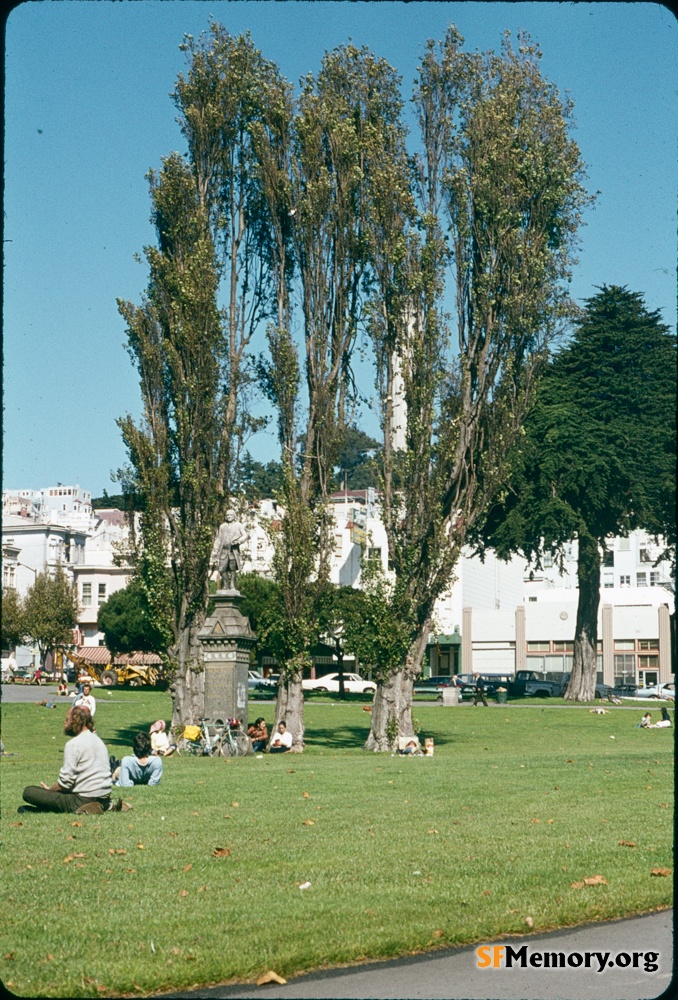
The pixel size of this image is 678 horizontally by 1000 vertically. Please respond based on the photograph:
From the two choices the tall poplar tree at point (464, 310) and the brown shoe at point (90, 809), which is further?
the tall poplar tree at point (464, 310)

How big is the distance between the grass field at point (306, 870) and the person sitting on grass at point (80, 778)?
28cm

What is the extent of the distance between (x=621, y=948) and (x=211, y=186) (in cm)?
3025

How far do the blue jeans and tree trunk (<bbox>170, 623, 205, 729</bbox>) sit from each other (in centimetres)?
1596

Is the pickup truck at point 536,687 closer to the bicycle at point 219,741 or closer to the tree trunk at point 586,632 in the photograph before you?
the tree trunk at point 586,632

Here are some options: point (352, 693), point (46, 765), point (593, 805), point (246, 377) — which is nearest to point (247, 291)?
point (246, 377)

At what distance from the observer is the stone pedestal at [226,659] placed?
100 ft

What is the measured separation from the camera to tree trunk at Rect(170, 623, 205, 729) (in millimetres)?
33219

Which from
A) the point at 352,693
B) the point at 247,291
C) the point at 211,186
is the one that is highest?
the point at 211,186

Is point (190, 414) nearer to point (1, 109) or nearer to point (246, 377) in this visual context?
point (246, 377)

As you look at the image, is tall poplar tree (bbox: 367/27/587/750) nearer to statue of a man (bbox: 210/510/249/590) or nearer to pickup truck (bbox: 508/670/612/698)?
statue of a man (bbox: 210/510/249/590)

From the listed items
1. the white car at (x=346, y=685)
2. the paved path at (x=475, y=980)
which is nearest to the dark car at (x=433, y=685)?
the white car at (x=346, y=685)

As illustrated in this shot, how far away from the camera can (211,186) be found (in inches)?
1371

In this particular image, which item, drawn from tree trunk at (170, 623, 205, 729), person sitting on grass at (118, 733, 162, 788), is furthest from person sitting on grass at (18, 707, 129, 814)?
tree trunk at (170, 623, 205, 729)

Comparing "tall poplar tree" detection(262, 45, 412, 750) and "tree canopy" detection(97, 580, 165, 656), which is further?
"tree canopy" detection(97, 580, 165, 656)
